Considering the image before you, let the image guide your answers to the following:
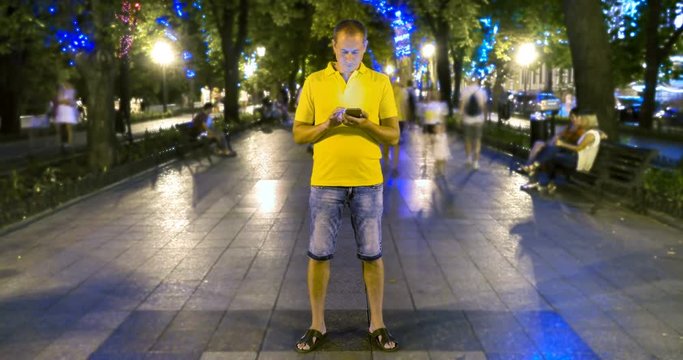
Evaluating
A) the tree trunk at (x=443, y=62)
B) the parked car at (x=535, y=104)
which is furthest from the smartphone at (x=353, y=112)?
the parked car at (x=535, y=104)

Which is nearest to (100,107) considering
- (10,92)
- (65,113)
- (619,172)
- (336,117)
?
(65,113)

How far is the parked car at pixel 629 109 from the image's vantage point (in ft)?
136

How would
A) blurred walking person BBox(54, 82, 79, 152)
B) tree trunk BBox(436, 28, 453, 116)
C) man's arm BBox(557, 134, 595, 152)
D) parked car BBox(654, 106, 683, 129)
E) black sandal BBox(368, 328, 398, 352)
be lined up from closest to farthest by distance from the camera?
black sandal BBox(368, 328, 398, 352) → man's arm BBox(557, 134, 595, 152) → blurred walking person BBox(54, 82, 79, 152) → parked car BBox(654, 106, 683, 129) → tree trunk BBox(436, 28, 453, 116)

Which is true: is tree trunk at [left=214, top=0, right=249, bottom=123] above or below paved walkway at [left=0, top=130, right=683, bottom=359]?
above

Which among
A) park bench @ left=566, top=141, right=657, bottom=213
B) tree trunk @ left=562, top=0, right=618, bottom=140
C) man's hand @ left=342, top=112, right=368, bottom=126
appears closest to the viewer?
man's hand @ left=342, top=112, right=368, bottom=126

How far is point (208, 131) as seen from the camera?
62.8ft

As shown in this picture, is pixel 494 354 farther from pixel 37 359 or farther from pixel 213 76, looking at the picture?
pixel 213 76

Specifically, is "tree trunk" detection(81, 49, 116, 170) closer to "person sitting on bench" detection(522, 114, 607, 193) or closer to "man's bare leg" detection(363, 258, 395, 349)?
"person sitting on bench" detection(522, 114, 607, 193)

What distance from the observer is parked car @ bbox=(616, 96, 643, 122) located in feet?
136

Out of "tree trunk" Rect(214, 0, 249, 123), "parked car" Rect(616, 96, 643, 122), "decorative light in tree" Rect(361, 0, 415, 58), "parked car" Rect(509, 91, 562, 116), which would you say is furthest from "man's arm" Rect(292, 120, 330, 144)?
"parked car" Rect(616, 96, 643, 122)

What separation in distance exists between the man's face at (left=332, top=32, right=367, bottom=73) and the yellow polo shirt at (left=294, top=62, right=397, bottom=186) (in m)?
0.06

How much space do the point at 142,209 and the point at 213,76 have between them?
59791 mm

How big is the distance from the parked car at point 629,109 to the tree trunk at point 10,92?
29977mm

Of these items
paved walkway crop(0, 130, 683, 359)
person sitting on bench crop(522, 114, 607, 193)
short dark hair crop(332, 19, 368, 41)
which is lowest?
paved walkway crop(0, 130, 683, 359)
